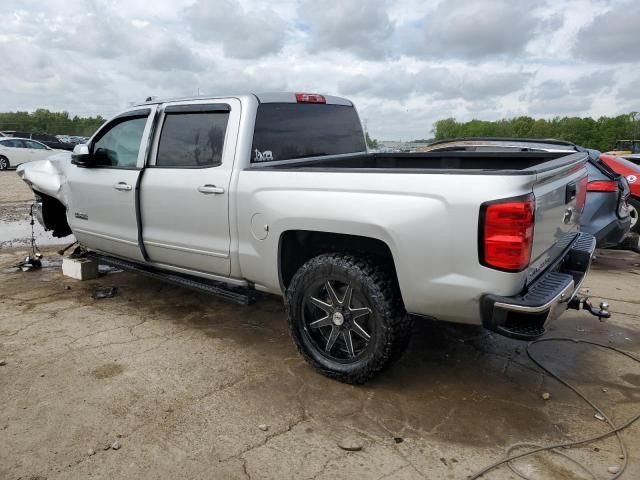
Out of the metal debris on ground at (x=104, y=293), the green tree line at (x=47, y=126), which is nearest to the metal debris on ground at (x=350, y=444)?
the metal debris on ground at (x=104, y=293)

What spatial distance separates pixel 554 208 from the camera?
10.0 ft

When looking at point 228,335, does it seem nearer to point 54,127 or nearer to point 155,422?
point 155,422

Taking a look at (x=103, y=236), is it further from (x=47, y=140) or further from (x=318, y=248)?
(x=47, y=140)

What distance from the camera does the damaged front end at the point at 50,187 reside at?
5.43m

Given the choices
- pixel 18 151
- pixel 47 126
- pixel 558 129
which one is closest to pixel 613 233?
pixel 18 151

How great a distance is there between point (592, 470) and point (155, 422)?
2300 millimetres

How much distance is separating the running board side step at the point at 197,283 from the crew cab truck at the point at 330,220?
0.02 meters

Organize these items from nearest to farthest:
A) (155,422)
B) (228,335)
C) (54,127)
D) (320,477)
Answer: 1. (320,477)
2. (155,422)
3. (228,335)
4. (54,127)

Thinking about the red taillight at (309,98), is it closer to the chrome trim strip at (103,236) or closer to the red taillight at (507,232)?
the chrome trim strip at (103,236)

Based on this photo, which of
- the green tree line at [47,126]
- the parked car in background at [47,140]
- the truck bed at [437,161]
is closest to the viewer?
the truck bed at [437,161]

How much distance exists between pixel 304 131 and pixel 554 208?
211cm

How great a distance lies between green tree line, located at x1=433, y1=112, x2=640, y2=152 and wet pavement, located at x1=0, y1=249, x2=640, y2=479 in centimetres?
6281

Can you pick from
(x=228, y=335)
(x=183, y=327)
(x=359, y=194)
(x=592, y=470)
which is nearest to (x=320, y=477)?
(x=592, y=470)

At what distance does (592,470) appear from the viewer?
8.44 ft
